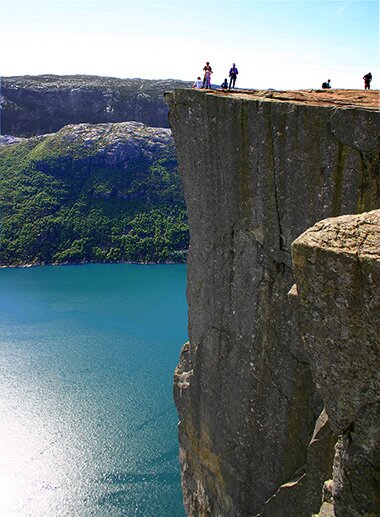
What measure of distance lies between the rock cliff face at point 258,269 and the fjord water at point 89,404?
12327mm

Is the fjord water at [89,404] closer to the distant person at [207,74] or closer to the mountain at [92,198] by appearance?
the distant person at [207,74]

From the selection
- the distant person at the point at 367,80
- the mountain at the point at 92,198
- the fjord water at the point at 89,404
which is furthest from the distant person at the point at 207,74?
the mountain at the point at 92,198

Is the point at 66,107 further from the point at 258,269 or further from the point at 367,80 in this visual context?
the point at 258,269

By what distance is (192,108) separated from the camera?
11.0 m

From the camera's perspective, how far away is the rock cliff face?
8133mm

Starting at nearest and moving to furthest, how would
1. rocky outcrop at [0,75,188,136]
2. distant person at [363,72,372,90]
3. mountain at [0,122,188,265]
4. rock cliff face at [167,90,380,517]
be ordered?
1. rock cliff face at [167,90,380,517]
2. distant person at [363,72,372,90]
3. mountain at [0,122,188,265]
4. rocky outcrop at [0,75,188,136]

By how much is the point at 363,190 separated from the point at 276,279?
2.58 meters

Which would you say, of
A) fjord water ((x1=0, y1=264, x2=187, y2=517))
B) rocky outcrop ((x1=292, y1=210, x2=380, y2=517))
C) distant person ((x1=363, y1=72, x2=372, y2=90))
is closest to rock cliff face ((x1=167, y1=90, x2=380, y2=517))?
rocky outcrop ((x1=292, y1=210, x2=380, y2=517))

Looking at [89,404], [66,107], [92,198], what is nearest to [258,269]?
[89,404]

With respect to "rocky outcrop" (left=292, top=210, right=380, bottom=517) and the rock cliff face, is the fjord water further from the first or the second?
"rocky outcrop" (left=292, top=210, right=380, bottom=517)

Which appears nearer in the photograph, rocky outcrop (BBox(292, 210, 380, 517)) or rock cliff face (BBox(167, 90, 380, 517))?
rocky outcrop (BBox(292, 210, 380, 517))

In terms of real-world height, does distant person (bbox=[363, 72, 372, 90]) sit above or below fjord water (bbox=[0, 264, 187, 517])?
above

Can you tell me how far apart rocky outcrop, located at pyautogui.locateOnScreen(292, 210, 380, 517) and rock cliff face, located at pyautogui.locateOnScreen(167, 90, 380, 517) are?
3.20 metres

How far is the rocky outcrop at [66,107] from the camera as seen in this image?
11788 cm
